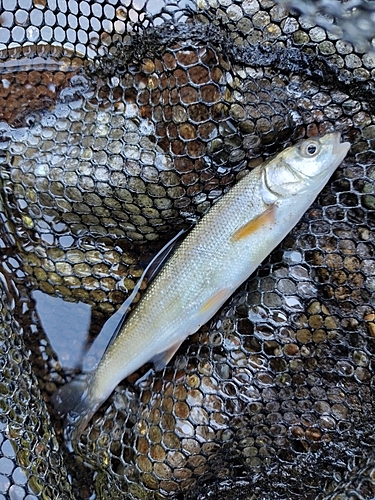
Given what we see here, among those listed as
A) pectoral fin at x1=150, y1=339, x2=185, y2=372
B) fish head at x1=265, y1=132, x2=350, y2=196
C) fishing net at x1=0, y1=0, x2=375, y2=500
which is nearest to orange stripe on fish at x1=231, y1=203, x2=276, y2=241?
fish head at x1=265, y1=132, x2=350, y2=196

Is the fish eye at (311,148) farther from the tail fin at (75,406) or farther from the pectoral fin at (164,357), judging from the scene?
the tail fin at (75,406)

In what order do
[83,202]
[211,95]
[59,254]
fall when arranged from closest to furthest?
[211,95], [83,202], [59,254]

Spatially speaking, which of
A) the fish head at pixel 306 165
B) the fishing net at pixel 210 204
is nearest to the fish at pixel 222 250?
the fish head at pixel 306 165

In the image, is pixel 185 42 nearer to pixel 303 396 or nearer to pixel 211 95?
pixel 211 95

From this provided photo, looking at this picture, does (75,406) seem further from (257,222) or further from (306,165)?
(306,165)

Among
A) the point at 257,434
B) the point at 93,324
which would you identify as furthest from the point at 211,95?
the point at 257,434

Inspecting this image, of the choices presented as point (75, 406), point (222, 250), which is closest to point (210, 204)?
point (222, 250)

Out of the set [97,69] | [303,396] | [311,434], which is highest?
[97,69]
